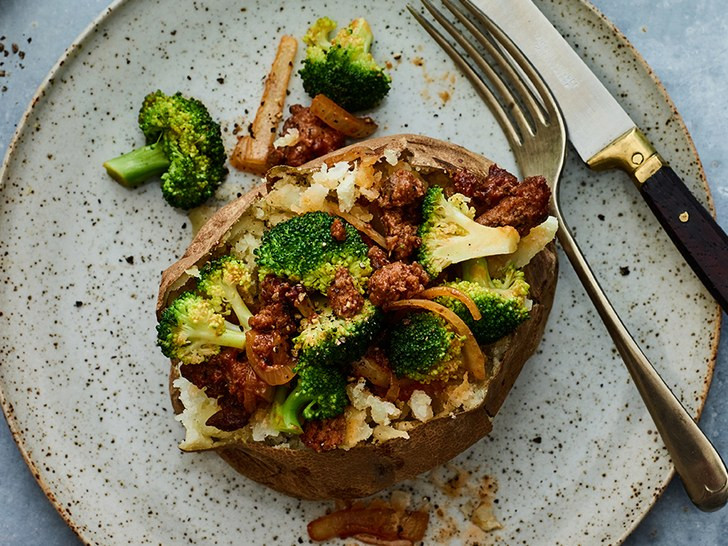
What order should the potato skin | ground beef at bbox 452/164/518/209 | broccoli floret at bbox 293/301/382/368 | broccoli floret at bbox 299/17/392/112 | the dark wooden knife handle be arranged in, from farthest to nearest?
broccoli floret at bbox 299/17/392/112
the dark wooden knife handle
the potato skin
ground beef at bbox 452/164/518/209
broccoli floret at bbox 293/301/382/368

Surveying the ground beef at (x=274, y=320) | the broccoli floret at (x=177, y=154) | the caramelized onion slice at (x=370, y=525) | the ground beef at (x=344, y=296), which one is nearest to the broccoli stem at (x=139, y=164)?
the broccoli floret at (x=177, y=154)

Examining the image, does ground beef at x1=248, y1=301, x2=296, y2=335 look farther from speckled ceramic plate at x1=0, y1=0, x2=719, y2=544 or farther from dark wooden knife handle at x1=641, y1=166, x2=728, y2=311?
dark wooden knife handle at x1=641, y1=166, x2=728, y2=311

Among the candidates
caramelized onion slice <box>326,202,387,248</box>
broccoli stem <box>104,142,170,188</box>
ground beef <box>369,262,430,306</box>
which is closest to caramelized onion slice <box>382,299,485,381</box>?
ground beef <box>369,262,430,306</box>

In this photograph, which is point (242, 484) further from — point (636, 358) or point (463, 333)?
point (636, 358)

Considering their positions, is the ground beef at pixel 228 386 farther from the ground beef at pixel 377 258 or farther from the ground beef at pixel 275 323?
the ground beef at pixel 377 258

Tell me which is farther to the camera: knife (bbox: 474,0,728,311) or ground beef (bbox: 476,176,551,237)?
knife (bbox: 474,0,728,311)

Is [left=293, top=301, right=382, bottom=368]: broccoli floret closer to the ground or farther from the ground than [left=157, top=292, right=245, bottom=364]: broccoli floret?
farther from the ground

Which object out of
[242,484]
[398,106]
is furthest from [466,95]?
[242,484]

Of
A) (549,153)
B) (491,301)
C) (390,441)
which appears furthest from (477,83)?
(390,441)
